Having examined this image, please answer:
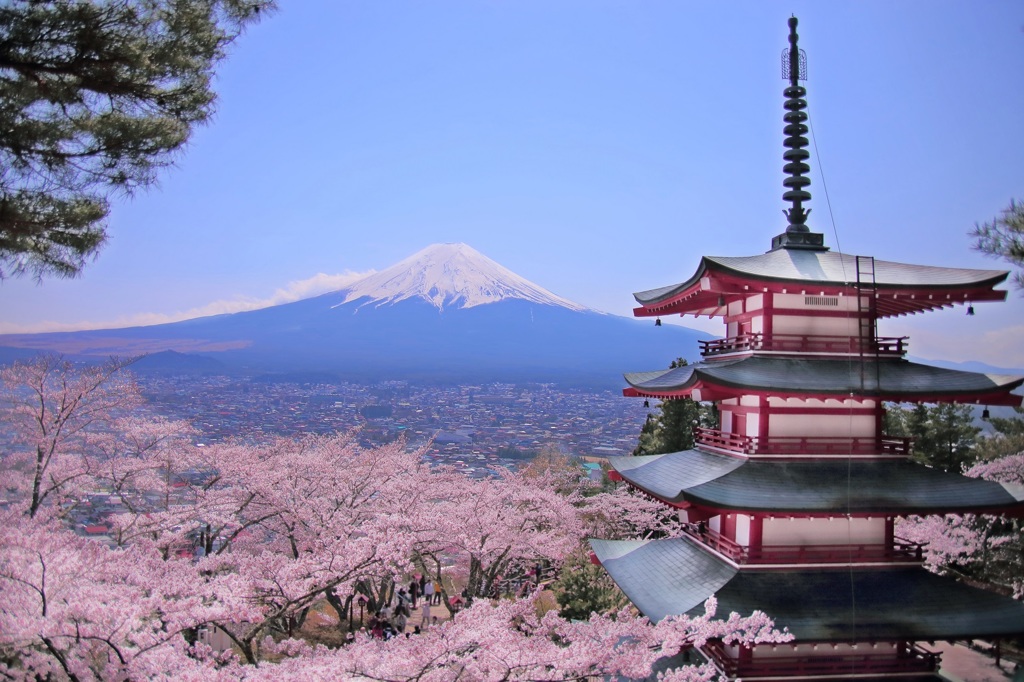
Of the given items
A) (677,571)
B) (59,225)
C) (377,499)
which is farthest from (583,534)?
(59,225)

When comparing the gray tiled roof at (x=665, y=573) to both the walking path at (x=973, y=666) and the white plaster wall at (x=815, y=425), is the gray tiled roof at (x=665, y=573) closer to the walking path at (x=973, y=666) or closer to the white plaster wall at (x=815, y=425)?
the white plaster wall at (x=815, y=425)

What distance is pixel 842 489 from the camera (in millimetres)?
7344

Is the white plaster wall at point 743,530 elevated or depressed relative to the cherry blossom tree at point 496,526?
elevated

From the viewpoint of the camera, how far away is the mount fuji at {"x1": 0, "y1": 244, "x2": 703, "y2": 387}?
5303 centimetres

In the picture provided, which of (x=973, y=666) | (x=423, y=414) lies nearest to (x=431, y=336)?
(x=423, y=414)

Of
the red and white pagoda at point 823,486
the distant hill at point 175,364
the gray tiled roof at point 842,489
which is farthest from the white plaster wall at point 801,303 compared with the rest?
the distant hill at point 175,364

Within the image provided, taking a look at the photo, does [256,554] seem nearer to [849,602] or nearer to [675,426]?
[849,602]

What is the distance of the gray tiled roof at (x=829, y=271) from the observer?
7418 millimetres

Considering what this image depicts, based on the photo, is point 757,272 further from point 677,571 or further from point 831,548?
point 677,571

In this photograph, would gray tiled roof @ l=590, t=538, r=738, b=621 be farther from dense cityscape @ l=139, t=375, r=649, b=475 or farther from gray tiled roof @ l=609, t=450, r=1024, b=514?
dense cityscape @ l=139, t=375, r=649, b=475

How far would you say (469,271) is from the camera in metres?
75.4

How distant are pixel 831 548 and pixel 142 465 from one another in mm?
12532

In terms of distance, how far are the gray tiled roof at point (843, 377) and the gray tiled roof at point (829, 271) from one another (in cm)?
100

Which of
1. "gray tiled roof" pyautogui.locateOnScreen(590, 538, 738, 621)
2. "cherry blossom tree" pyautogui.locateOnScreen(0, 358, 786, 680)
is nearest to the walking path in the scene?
"gray tiled roof" pyautogui.locateOnScreen(590, 538, 738, 621)
